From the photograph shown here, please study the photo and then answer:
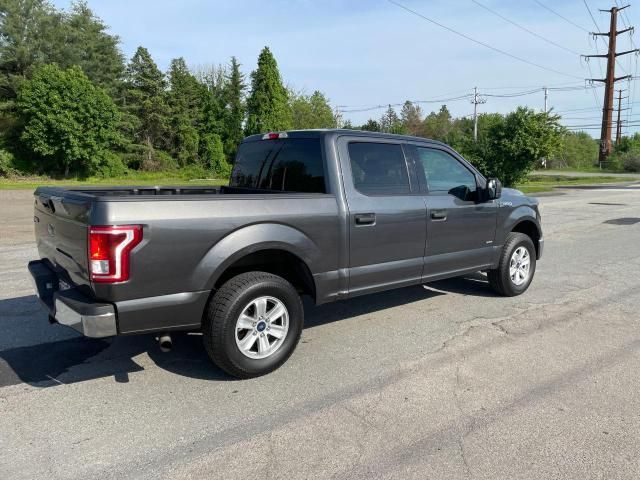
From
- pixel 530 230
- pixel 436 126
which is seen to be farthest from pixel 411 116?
pixel 530 230

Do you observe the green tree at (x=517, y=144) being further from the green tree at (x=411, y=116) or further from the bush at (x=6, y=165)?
the green tree at (x=411, y=116)

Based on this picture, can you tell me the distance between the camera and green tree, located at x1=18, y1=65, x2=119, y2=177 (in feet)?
102

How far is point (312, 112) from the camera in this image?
5403 cm

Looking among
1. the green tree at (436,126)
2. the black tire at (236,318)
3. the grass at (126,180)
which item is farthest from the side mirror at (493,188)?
the green tree at (436,126)

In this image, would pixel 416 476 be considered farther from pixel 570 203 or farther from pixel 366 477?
pixel 570 203

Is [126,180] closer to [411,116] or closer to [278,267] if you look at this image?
[278,267]

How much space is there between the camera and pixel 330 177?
4.21 meters

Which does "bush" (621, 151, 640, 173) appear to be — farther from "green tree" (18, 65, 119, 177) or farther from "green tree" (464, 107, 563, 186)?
"green tree" (18, 65, 119, 177)

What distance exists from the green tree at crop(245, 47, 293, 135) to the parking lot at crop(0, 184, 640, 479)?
37093 mm

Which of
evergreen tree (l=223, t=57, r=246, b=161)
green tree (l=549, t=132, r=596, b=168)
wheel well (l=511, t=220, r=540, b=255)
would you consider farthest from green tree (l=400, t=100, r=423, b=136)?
wheel well (l=511, t=220, r=540, b=255)

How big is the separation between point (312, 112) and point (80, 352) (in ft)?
170

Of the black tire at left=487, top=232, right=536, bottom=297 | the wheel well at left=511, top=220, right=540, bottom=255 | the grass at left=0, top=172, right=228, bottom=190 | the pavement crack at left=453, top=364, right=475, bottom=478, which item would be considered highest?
the grass at left=0, top=172, right=228, bottom=190

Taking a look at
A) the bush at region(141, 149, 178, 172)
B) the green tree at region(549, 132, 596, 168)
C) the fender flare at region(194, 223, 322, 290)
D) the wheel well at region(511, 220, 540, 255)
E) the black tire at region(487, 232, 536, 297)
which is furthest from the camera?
the green tree at region(549, 132, 596, 168)

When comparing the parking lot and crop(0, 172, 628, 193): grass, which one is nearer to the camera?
the parking lot
